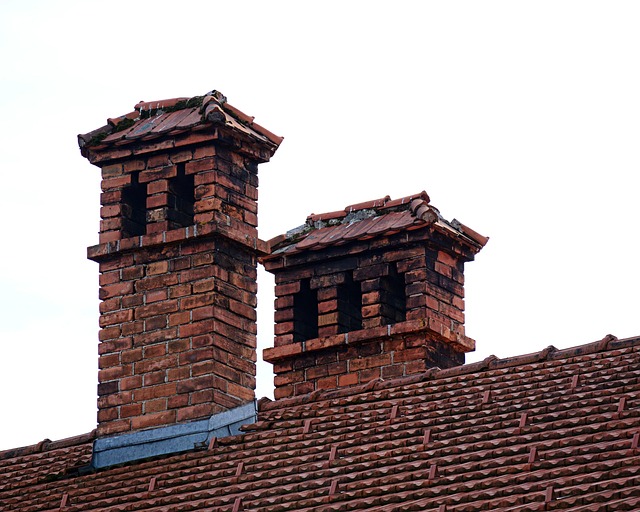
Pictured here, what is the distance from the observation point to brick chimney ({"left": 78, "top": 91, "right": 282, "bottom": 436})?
1447 cm

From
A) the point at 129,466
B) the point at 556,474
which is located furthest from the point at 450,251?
the point at 556,474

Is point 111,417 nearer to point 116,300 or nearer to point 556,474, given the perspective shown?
point 116,300

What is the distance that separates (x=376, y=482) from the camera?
39.7ft

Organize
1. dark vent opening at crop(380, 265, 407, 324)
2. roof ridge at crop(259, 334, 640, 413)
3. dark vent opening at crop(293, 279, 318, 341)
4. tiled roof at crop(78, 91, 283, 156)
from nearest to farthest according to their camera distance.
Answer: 1. roof ridge at crop(259, 334, 640, 413)
2. tiled roof at crop(78, 91, 283, 156)
3. dark vent opening at crop(380, 265, 407, 324)
4. dark vent opening at crop(293, 279, 318, 341)

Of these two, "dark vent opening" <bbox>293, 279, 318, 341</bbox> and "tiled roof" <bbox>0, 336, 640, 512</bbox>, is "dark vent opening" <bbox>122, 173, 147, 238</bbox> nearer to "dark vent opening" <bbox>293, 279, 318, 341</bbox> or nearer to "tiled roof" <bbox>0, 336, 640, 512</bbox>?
"dark vent opening" <bbox>293, 279, 318, 341</bbox>

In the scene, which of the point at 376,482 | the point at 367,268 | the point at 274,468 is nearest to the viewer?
the point at 376,482

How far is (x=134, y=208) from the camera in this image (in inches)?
618

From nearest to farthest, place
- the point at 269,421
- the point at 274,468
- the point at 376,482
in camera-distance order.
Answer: the point at 376,482, the point at 274,468, the point at 269,421

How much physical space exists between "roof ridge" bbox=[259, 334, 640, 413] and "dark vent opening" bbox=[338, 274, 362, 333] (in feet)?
6.48

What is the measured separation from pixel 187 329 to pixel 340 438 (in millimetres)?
1984

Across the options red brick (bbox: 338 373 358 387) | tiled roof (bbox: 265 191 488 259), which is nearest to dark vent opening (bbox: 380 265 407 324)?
tiled roof (bbox: 265 191 488 259)

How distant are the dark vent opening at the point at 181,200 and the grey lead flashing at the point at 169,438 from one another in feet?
6.38

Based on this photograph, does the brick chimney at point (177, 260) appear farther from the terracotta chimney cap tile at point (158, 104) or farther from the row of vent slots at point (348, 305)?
the row of vent slots at point (348, 305)

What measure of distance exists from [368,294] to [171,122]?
2.47 m
